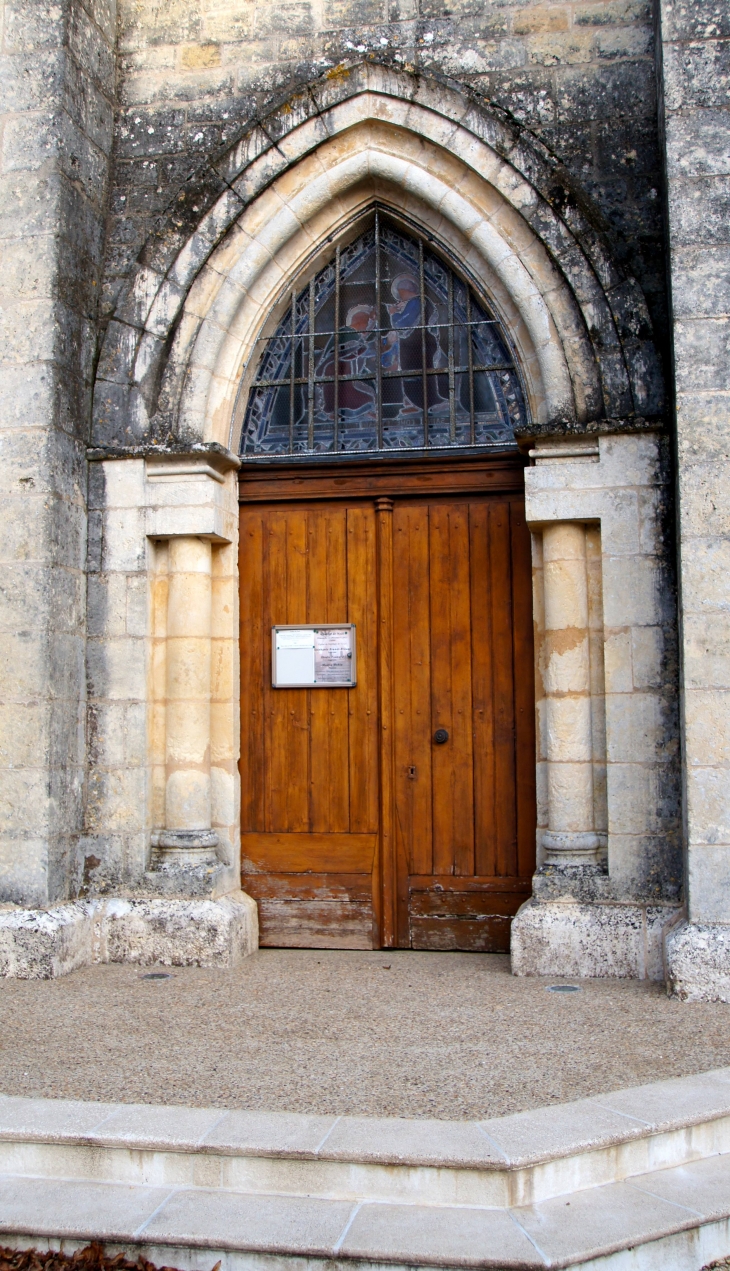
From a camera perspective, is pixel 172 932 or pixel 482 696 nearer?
pixel 172 932

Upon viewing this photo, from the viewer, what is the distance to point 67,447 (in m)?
4.98

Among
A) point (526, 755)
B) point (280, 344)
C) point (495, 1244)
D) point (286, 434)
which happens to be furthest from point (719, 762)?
point (280, 344)

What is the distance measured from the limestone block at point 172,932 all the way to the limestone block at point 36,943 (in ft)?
0.81

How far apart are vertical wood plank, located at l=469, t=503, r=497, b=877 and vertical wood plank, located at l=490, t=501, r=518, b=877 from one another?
0.08 feet

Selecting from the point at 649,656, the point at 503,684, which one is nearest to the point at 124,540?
the point at 503,684

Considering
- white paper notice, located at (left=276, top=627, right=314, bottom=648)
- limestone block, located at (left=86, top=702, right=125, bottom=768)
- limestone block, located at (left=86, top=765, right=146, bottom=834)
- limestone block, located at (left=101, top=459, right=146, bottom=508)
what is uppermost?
limestone block, located at (left=101, top=459, right=146, bottom=508)

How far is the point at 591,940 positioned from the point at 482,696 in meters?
1.26

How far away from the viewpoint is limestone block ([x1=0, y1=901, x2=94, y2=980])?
4.57m

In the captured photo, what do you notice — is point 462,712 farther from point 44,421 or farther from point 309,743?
point 44,421

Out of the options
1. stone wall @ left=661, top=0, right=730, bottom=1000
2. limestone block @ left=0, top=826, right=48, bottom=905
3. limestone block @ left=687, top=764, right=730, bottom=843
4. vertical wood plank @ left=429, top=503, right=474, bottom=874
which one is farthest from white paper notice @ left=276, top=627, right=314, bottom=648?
limestone block @ left=687, top=764, right=730, bottom=843

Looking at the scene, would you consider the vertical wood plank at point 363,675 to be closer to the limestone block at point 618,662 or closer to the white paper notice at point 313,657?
the white paper notice at point 313,657

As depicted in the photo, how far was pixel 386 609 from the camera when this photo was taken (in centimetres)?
523

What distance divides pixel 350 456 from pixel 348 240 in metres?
1.16

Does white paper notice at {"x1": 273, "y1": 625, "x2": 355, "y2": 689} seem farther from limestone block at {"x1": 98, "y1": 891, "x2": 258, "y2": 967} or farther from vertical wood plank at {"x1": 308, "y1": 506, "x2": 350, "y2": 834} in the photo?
limestone block at {"x1": 98, "y1": 891, "x2": 258, "y2": 967}
